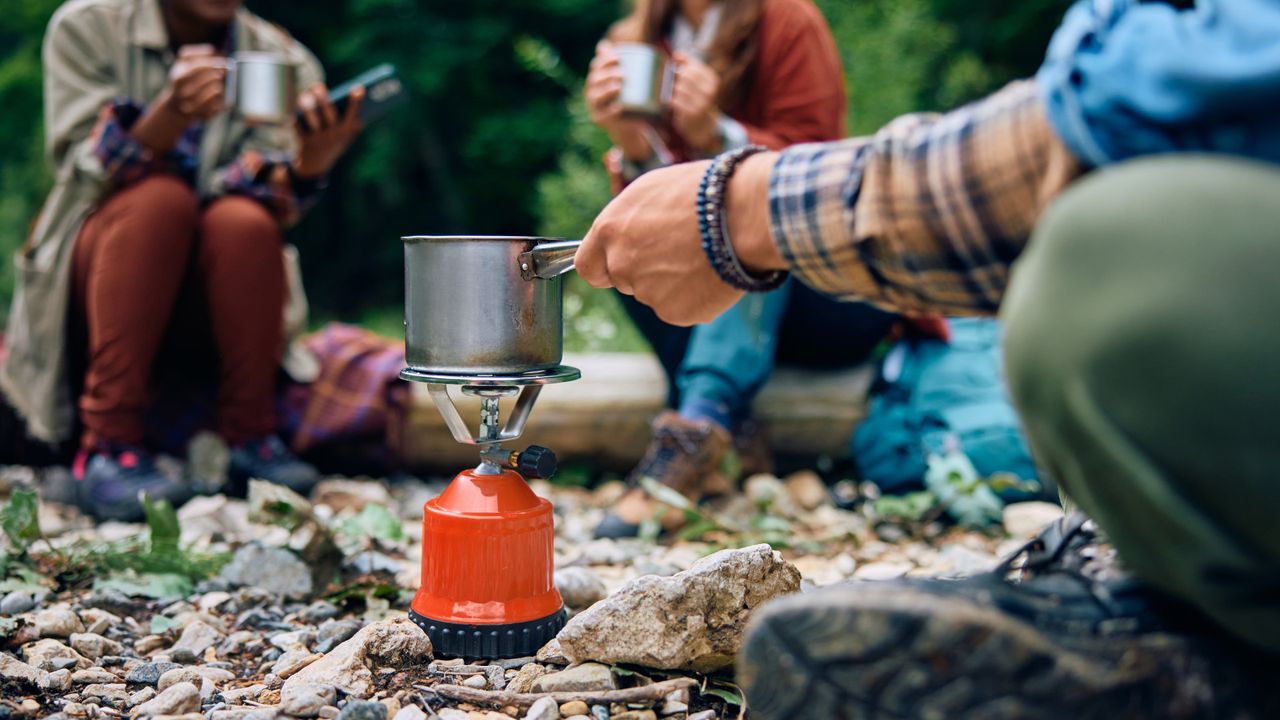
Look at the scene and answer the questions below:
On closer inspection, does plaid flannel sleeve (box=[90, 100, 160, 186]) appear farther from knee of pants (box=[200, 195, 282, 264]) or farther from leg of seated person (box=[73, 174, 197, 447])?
knee of pants (box=[200, 195, 282, 264])

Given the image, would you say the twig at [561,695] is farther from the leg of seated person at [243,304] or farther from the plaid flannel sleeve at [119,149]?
the plaid flannel sleeve at [119,149]

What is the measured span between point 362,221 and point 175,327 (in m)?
6.19

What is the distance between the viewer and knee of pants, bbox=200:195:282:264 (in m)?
2.82

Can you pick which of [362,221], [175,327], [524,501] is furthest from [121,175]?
[362,221]

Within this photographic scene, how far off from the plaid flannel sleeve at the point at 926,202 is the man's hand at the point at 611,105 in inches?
58.8

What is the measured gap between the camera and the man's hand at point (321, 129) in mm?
2801

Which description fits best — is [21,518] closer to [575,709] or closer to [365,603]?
[365,603]

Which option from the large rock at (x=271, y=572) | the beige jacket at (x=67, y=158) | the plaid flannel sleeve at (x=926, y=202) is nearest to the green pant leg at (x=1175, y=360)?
the plaid flannel sleeve at (x=926, y=202)

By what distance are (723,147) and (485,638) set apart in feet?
5.18

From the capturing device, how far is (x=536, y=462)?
1.68 meters

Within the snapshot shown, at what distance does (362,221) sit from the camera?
9039 millimetres

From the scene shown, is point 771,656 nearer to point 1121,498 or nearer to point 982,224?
point 1121,498

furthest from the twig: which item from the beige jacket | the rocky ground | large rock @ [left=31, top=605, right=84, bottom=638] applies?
the beige jacket

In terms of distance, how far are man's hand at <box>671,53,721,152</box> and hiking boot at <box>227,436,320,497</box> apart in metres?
1.32
